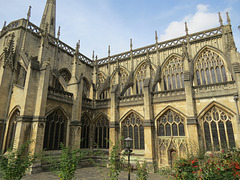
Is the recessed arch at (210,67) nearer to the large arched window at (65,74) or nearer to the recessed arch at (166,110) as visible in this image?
the recessed arch at (166,110)

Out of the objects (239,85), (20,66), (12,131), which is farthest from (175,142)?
→ (20,66)

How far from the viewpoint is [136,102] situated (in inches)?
617

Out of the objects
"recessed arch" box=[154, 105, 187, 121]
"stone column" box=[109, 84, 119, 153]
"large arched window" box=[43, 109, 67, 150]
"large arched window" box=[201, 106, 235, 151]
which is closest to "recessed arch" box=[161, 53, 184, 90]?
"recessed arch" box=[154, 105, 187, 121]

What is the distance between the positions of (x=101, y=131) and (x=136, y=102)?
5080 mm

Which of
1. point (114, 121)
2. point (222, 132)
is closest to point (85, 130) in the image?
point (114, 121)

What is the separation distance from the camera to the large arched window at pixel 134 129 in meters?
15.1

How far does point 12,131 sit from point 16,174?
26.7ft

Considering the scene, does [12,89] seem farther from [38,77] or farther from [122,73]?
[122,73]

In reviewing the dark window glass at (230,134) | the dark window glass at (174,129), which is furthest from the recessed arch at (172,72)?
the dark window glass at (230,134)

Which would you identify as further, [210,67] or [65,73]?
[65,73]

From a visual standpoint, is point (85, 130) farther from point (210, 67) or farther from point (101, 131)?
point (210, 67)

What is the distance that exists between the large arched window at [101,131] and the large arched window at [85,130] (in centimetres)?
79

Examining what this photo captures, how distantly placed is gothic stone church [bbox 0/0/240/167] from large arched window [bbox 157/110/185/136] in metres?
0.08

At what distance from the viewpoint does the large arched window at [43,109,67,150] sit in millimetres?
12831
